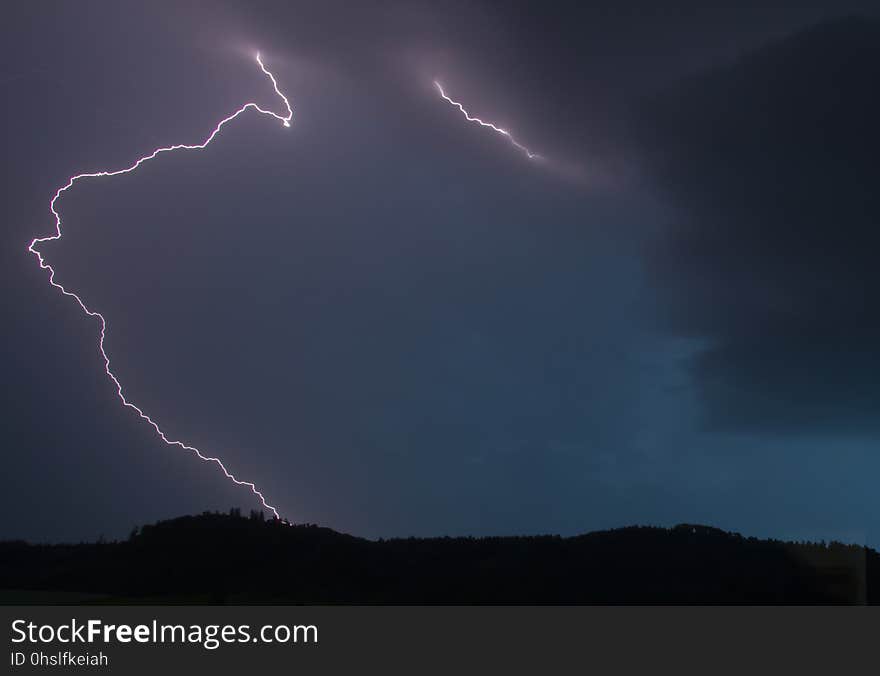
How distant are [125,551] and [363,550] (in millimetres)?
4079

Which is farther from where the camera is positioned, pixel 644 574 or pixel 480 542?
pixel 480 542

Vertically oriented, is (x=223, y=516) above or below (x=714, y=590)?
above

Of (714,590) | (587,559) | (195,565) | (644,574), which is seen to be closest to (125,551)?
(195,565)

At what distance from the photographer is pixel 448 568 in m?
14.3

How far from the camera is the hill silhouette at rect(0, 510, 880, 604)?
12875mm

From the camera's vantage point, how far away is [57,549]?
15016 mm

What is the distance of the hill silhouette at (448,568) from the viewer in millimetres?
12875
